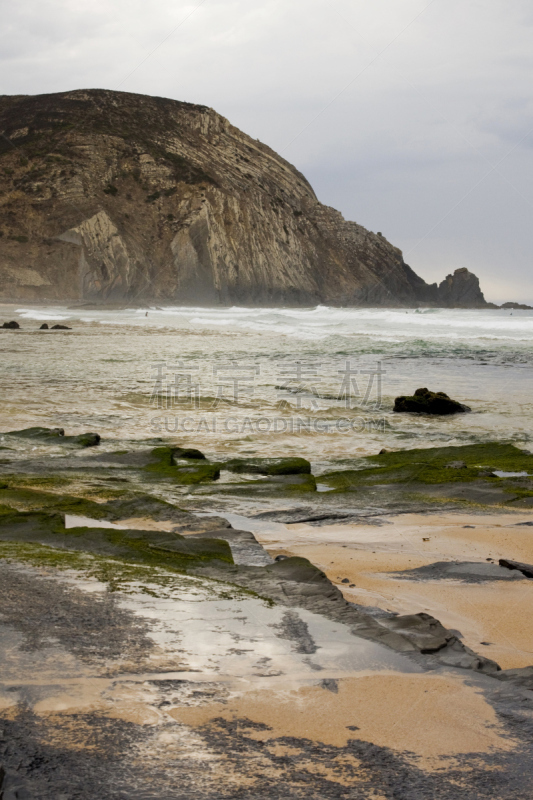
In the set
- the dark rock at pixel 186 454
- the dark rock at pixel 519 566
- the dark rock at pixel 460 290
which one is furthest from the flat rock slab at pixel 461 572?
the dark rock at pixel 460 290

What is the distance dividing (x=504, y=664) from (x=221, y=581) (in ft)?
4.11

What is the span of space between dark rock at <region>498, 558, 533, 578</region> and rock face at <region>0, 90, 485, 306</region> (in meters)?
62.2

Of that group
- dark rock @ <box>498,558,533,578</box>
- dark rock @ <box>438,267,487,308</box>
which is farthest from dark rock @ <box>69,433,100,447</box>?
dark rock @ <box>438,267,487,308</box>

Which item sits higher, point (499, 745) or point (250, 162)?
point (250, 162)

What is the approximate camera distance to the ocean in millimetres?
7887

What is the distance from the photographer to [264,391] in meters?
11.4

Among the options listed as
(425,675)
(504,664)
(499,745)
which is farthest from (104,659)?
(504,664)

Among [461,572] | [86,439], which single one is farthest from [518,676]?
[86,439]

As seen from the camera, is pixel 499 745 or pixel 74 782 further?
pixel 499 745

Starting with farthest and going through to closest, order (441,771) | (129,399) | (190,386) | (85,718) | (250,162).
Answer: (250,162)
(190,386)
(129,399)
(85,718)
(441,771)

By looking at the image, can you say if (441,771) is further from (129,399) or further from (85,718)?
(129,399)

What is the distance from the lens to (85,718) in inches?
72.3

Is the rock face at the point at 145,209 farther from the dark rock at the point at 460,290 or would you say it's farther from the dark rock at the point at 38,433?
the dark rock at the point at 38,433

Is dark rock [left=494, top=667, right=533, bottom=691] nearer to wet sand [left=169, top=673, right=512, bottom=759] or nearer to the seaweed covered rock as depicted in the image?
wet sand [left=169, top=673, right=512, bottom=759]
